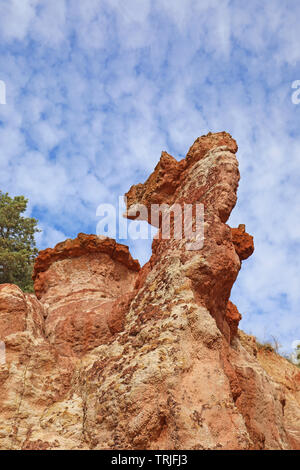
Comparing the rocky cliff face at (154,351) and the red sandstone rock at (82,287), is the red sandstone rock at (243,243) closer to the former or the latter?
the rocky cliff face at (154,351)

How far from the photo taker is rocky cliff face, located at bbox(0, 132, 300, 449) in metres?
3.47

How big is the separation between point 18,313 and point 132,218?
2.25m

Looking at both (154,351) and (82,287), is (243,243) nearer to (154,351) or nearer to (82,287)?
(82,287)

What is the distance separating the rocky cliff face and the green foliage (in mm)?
10410

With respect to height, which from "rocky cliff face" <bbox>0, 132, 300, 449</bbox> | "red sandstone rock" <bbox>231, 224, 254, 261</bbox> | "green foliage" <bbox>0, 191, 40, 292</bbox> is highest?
"green foliage" <bbox>0, 191, 40, 292</bbox>

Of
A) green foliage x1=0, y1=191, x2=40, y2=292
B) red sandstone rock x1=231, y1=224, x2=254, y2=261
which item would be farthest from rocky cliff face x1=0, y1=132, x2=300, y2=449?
green foliage x1=0, y1=191, x2=40, y2=292

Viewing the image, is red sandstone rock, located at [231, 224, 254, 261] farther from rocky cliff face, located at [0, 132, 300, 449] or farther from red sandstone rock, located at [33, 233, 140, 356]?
red sandstone rock, located at [33, 233, 140, 356]

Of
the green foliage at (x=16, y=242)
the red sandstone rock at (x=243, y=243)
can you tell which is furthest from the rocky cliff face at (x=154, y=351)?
the green foliage at (x=16, y=242)

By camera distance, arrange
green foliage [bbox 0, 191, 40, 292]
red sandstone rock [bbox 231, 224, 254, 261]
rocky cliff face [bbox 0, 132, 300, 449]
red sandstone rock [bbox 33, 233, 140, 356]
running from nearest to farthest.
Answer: rocky cliff face [bbox 0, 132, 300, 449], red sandstone rock [bbox 33, 233, 140, 356], red sandstone rock [bbox 231, 224, 254, 261], green foliage [bbox 0, 191, 40, 292]

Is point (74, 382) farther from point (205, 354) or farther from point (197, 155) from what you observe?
point (197, 155)

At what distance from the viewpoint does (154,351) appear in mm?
3848

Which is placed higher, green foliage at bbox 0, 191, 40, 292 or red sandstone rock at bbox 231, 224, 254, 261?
green foliage at bbox 0, 191, 40, 292

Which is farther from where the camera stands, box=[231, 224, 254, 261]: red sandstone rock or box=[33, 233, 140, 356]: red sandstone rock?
box=[231, 224, 254, 261]: red sandstone rock

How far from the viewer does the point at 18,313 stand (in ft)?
17.0
